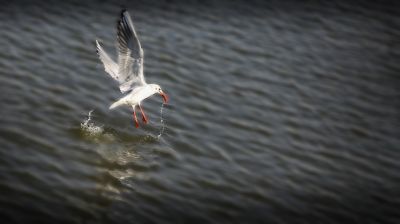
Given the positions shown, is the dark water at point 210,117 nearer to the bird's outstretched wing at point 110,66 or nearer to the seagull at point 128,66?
the seagull at point 128,66

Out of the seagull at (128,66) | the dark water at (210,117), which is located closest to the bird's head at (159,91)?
→ the seagull at (128,66)

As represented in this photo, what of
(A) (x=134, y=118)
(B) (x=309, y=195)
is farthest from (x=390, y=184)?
(A) (x=134, y=118)

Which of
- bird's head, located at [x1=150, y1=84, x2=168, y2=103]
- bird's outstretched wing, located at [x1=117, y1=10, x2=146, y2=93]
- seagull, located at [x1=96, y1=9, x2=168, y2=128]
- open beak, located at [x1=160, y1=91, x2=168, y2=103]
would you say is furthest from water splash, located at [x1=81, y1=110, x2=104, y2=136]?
open beak, located at [x1=160, y1=91, x2=168, y2=103]

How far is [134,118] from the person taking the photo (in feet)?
31.9

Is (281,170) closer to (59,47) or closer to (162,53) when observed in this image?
(162,53)

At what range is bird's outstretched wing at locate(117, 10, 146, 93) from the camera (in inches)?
338

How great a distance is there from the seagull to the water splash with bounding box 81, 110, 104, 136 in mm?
540

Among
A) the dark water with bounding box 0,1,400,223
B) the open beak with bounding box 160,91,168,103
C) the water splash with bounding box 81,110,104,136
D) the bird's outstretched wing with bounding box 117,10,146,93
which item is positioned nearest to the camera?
the dark water with bounding box 0,1,400,223

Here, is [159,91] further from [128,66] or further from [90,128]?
[90,128]

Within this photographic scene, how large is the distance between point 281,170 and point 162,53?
3.94 m

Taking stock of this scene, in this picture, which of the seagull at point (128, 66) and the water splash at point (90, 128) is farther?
the water splash at point (90, 128)

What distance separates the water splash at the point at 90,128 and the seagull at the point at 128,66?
54 centimetres

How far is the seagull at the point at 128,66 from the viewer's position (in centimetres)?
861

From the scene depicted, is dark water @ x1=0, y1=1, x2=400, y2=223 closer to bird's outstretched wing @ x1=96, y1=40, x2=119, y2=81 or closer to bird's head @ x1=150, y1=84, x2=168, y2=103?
bird's head @ x1=150, y1=84, x2=168, y2=103
